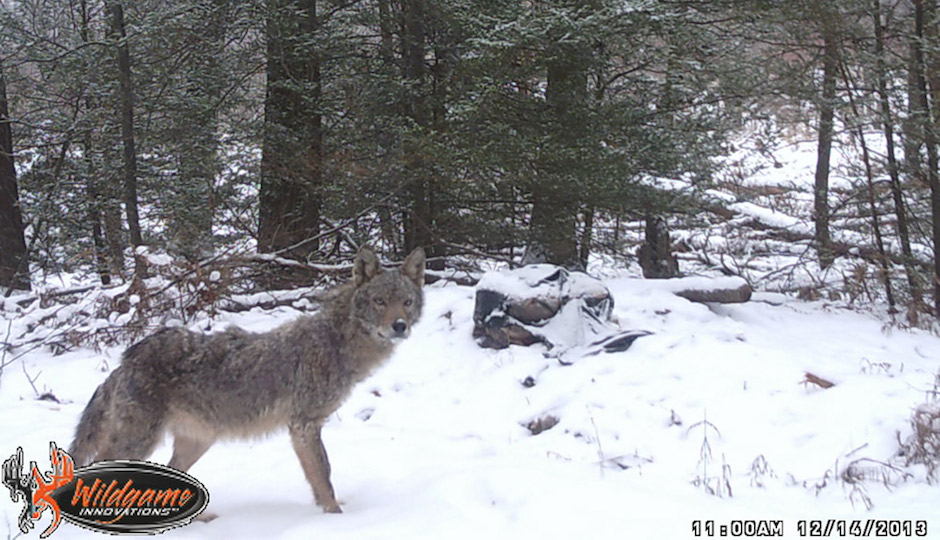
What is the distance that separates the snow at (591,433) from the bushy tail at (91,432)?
1.39ft

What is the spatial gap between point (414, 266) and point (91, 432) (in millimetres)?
2311

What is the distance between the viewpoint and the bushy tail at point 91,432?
14.1ft

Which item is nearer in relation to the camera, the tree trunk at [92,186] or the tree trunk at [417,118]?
the tree trunk at [417,118]

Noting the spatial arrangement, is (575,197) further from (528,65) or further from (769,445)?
(769,445)

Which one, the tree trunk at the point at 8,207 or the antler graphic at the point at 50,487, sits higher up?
the tree trunk at the point at 8,207

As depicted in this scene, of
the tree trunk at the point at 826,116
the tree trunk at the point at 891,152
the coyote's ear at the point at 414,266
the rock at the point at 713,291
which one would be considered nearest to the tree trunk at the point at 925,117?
the tree trunk at the point at 891,152

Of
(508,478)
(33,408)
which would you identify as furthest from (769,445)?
(33,408)

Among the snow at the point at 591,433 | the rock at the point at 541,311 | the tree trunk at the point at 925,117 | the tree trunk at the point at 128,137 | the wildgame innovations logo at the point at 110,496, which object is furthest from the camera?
the tree trunk at the point at 128,137

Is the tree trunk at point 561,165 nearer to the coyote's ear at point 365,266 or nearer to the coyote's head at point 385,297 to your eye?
the coyote's head at point 385,297

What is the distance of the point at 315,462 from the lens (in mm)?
4535

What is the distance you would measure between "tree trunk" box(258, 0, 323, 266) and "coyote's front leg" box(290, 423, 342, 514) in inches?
226

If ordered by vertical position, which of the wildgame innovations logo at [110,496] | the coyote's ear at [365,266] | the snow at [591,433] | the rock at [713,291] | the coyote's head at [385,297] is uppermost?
the coyote's ear at [365,266]

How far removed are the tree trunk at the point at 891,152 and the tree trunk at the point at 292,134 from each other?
766 cm

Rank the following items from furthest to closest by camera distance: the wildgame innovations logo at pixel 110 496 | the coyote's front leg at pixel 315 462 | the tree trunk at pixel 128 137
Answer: the tree trunk at pixel 128 137 < the coyote's front leg at pixel 315 462 < the wildgame innovations logo at pixel 110 496
